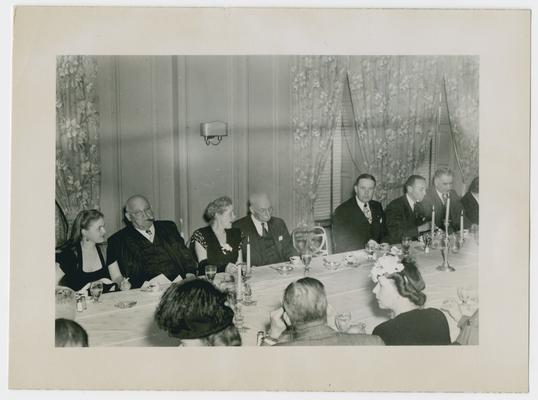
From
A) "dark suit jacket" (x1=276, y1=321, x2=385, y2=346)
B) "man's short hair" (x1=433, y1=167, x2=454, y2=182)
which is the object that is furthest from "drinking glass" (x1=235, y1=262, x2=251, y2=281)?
"man's short hair" (x1=433, y1=167, x2=454, y2=182)

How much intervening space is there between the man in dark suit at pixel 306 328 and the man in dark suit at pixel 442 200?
0.77 m

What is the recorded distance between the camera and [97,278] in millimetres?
3172

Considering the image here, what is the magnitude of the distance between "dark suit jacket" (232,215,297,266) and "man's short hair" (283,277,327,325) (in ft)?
0.83

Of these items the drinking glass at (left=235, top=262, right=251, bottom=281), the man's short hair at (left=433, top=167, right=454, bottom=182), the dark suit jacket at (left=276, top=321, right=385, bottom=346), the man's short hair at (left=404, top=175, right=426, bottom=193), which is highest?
the man's short hair at (left=433, top=167, right=454, bottom=182)

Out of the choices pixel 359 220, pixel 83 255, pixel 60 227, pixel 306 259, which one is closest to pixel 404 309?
pixel 306 259

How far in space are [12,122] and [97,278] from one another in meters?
0.88

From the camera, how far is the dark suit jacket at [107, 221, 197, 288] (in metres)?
3.21

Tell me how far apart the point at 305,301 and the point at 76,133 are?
143 centimetres

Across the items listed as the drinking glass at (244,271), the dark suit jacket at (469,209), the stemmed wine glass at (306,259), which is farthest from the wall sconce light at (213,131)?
the dark suit jacket at (469,209)

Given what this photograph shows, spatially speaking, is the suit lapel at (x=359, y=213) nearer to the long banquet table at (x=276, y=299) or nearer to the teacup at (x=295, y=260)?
the long banquet table at (x=276, y=299)

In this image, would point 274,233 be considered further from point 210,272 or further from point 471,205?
point 471,205

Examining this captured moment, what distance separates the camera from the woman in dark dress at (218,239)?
128 inches

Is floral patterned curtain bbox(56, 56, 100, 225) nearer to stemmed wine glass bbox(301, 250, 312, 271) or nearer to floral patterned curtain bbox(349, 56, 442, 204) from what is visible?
stemmed wine glass bbox(301, 250, 312, 271)

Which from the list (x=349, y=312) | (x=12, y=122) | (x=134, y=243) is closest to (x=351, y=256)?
(x=349, y=312)
